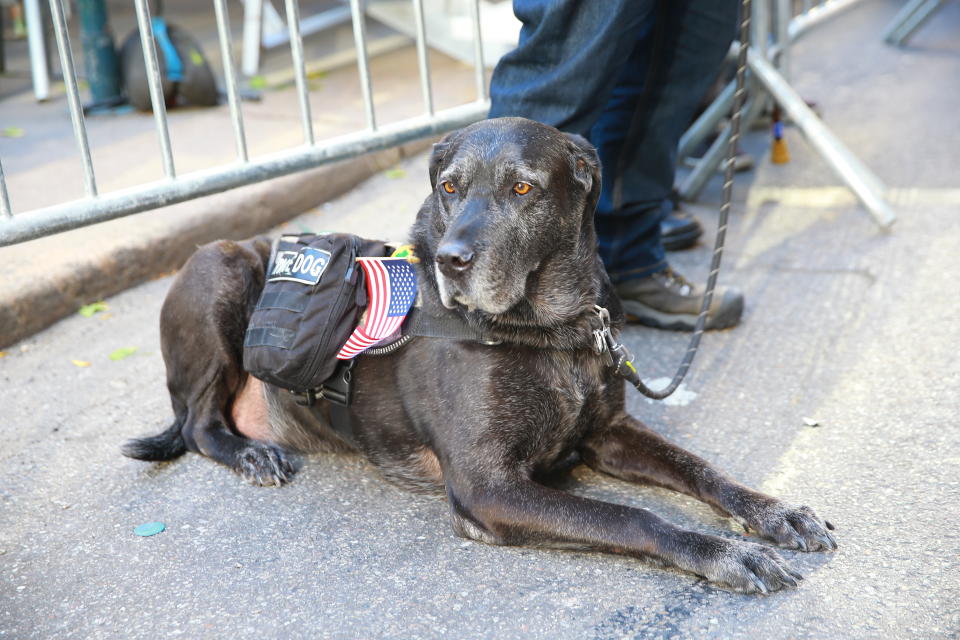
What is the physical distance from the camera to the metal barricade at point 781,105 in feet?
16.0

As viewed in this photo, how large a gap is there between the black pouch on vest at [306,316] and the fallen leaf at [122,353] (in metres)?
1.27

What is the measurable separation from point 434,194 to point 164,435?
1.28 m

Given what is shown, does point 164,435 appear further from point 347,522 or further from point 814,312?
A: point 814,312

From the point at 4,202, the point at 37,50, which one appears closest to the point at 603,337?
the point at 4,202

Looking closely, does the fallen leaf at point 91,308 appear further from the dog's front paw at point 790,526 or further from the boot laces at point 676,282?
the dog's front paw at point 790,526

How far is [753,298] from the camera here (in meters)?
4.22

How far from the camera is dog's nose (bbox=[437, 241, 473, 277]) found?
8.17 feet

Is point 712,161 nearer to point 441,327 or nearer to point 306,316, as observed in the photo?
point 441,327

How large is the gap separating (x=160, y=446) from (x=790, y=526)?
6.64 ft

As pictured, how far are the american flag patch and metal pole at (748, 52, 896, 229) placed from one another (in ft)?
9.37

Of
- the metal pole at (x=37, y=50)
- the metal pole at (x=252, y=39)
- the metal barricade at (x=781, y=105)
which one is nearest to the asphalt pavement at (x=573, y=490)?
the metal barricade at (x=781, y=105)

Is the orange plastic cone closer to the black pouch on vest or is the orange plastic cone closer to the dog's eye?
the dog's eye

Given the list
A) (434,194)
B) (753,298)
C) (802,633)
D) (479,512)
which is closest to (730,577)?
(802,633)

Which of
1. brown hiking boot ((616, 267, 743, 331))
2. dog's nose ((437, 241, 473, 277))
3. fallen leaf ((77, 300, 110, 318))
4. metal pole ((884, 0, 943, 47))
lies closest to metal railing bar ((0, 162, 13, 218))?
fallen leaf ((77, 300, 110, 318))
